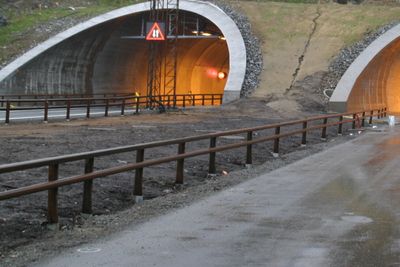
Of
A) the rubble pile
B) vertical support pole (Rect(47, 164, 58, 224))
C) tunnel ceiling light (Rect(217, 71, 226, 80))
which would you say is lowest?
vertical support pole (Rect(47, 164, 58, 224))

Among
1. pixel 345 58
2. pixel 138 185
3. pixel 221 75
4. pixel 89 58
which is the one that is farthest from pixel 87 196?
pixel 221 75

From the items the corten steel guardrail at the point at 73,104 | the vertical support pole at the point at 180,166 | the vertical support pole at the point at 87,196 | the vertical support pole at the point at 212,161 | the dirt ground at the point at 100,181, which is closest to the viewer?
the dirt ground at the point at 100,181

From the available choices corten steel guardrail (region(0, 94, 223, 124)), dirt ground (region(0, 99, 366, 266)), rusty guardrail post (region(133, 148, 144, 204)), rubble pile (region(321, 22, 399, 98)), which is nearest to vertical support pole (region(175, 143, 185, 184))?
dirt ground (region(0, 99, 366, 266))

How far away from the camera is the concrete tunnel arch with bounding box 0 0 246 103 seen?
42128 millimetres

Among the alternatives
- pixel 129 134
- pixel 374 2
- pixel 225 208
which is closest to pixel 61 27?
pixel 129 134

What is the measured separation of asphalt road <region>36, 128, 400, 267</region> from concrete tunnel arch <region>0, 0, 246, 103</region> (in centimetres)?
3002

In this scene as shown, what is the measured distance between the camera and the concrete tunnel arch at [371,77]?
3922 cm

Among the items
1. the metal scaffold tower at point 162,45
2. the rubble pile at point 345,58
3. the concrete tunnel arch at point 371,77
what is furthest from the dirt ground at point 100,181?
the rubble pile at point 345,58

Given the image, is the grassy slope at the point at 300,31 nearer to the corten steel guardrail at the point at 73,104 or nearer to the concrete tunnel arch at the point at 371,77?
the concrete tunnel arch at the point at 371,77

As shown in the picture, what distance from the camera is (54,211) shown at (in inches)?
328

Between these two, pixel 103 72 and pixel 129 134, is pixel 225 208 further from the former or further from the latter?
pixel 103 72

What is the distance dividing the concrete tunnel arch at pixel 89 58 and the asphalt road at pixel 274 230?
30024 millimetres

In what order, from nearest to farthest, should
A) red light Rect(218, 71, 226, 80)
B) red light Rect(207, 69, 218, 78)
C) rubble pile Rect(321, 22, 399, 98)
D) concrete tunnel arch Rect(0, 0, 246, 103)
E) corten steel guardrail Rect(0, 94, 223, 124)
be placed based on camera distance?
1. corten steel guardrail Rect(0, 94, 223, 124)
2. rubble pile Rect(321, 22, 399, 98)
3. concrete tunnel arch Rect(0, 0, 246, 103)
4. red light Rect(207, 69, 218, 78)
5. red light Rect(218, 71, 226, 80)

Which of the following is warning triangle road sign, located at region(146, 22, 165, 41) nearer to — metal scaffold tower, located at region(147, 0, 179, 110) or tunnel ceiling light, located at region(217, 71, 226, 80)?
metal scaffold tower, located at region(147, 0, 179, 110)
